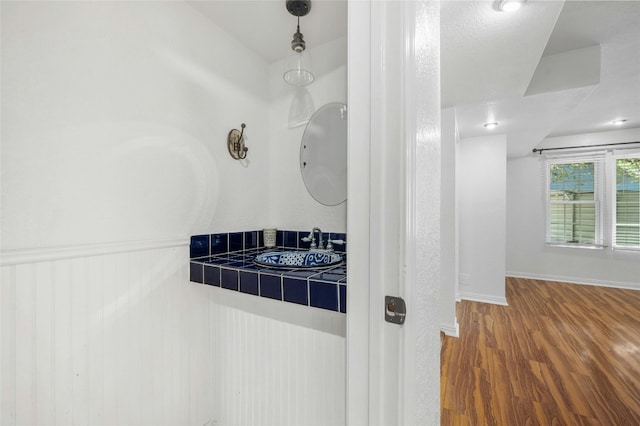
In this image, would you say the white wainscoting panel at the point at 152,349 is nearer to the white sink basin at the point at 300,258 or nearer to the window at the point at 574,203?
the white sink basin at the point at 300,258

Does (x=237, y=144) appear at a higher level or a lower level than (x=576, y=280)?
higher

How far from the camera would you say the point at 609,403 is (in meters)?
1.81

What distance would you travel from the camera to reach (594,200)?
444 cm

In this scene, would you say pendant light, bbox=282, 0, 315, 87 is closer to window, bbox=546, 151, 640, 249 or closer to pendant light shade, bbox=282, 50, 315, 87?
pendant light shade, bbox=282, 50, 315, 87

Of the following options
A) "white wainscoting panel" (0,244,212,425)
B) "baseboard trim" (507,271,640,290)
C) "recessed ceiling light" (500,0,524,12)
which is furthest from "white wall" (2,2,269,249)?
"baseboard trim" (507,271,640,290)

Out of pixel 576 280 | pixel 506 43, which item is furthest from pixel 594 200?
pixel 506 43

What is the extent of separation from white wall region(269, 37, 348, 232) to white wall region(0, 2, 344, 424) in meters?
0.14

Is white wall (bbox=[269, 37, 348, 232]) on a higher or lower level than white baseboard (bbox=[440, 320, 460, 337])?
higher

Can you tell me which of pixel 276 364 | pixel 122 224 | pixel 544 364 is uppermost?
pixel 122 224

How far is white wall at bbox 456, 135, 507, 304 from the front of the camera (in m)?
3.71

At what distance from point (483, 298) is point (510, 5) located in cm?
346

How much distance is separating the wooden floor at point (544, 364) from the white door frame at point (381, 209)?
4.72 feet

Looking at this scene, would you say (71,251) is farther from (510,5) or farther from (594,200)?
(594,200)

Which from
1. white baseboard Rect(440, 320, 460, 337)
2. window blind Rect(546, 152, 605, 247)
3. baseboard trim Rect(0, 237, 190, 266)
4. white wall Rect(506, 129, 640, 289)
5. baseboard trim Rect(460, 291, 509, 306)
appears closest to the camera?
baseboard trim Rect(0, 237, 190, 266)
